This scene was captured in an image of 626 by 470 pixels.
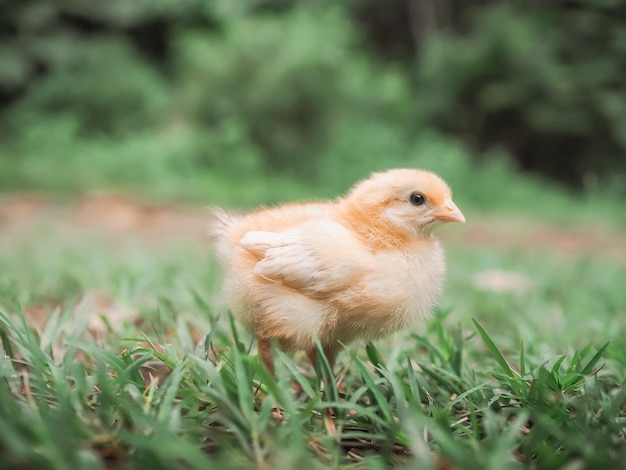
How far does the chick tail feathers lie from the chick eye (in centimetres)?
42

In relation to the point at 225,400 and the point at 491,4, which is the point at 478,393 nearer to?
the point at 225,400

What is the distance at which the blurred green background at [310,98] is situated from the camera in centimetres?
708

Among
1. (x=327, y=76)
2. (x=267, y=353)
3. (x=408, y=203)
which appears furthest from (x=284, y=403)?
(x=327, y=76)

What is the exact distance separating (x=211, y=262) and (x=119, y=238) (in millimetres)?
1688

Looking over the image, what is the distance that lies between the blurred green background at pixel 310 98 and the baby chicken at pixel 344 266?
4.62 meters

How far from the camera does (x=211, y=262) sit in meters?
3.15

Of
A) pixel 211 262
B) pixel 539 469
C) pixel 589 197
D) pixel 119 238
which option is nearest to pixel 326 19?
pixel 589 197

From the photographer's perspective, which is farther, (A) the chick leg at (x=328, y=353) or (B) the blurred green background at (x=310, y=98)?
(B) the blurred green background at (x=310, y=98)

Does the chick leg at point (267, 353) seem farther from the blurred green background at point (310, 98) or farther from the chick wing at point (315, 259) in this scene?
the blurred green background at point (310, 98)

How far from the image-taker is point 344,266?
1.30m

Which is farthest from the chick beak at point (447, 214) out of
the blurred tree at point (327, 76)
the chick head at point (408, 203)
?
the blurred tree at point (327, 76)

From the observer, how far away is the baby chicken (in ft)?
4.28

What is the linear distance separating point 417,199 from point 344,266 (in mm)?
244


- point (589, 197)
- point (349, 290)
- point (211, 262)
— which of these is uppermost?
point (349, 290)
